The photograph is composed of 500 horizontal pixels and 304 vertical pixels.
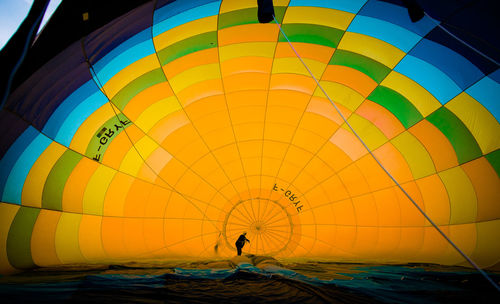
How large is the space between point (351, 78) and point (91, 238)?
19.2ft

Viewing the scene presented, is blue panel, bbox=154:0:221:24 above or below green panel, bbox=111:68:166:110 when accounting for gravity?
above

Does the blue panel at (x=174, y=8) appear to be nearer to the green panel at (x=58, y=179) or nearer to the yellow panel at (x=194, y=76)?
the yellow panel at (x=194, y=76)

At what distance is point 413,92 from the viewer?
4949mm

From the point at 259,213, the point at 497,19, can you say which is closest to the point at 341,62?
the point at 497,19

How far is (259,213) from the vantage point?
264 inches

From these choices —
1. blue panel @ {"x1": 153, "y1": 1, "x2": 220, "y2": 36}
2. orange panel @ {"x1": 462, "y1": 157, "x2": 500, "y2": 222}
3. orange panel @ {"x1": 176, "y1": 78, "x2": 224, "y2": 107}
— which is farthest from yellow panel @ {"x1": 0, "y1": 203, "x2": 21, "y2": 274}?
orange panel @ {"x1": 462, "y1": 157, "x2": 500, "y2": 222}

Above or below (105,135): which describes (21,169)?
below

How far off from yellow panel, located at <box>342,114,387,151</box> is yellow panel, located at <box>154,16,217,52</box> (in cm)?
321

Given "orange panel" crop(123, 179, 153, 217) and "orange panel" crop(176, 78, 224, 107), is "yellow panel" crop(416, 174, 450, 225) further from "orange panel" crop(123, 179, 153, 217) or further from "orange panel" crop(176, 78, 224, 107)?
"orange panel" crop(123, 179, 153, 217)

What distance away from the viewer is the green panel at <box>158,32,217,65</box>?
451cm

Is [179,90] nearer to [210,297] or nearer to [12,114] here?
[12,114]

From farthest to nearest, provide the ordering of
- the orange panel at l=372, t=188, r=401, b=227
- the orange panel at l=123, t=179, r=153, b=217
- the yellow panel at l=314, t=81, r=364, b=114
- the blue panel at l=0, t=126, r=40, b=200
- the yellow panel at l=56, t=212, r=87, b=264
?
the orange panel at l=372, t=188, r=401, b=227
the orange panel at l=123, t=179, r=153, b=217
the yellow panel at l=314, t=81, r=364, b=114
the yellow panel at l=56, t=212, r=87, b=264
the blue panel at l=0, t=126, r=40, b=200

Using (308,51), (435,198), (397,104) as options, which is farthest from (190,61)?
(435,198)

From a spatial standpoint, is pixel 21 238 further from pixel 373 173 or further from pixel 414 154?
pixel 414 154
